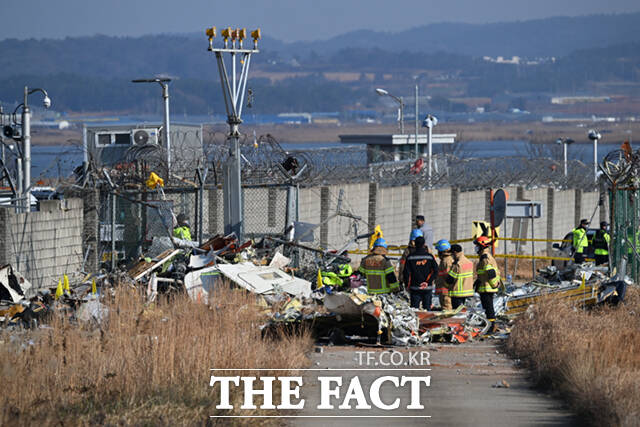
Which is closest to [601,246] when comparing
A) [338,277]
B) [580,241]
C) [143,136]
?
[580,241]

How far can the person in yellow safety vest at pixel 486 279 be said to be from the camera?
14.6 meters

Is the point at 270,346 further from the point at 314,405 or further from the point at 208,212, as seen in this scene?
the point at 208,212

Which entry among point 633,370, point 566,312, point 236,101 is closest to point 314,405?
point 633,370

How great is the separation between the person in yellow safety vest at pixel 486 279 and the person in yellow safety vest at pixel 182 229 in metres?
5.66

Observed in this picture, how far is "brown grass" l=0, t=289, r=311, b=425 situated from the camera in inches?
339

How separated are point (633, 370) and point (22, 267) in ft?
32.2

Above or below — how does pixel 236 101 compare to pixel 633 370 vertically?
above

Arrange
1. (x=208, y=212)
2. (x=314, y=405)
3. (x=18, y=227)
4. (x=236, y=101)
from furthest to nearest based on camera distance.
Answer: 1. (x=208, y=212)
2. (x=236, y=101)
3. (x=18, y=227)
4. (x=314, y=405)

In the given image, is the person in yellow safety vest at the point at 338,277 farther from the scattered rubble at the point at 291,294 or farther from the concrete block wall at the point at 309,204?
the concrete block wall at the point at 309,204

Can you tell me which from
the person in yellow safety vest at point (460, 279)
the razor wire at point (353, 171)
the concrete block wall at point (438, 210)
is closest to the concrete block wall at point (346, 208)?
the razor wire at point (353, 171)

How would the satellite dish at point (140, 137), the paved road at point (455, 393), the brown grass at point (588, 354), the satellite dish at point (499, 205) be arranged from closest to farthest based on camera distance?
the brown grass at point (588, 354), the paved road at point (455, 393), the satellite dish at point (499, 205), the satellite dish at point (140, 137)

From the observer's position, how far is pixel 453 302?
49.5 feet

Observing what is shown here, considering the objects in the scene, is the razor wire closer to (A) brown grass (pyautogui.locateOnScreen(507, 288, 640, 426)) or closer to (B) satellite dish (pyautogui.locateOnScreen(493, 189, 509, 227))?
(B) satellite dish (pyautogui.locateOnScreen(493, 189, 509, 227))

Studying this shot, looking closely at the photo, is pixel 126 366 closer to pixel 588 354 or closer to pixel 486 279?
pixel 588 354
